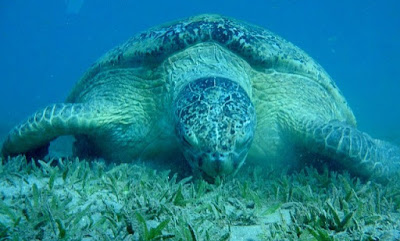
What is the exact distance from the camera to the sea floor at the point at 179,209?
148 cm

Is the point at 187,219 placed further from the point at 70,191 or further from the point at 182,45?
the point at 182,45

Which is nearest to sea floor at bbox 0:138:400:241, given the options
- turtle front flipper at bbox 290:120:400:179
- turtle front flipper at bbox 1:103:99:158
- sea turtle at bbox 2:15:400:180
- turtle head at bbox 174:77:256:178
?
turtle head at bbox 174:77:256:178

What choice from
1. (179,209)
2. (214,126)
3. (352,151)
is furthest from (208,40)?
(179,209)

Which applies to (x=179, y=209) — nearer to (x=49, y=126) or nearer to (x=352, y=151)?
(x=352, y=151)

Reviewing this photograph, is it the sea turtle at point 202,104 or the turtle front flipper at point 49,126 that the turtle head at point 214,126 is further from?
the turtle front flipper at point 49,126

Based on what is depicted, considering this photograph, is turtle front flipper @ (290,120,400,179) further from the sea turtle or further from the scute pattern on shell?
the scute pattern on shell

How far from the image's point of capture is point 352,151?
9.34 ft

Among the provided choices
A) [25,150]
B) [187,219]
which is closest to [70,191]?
[187,219]

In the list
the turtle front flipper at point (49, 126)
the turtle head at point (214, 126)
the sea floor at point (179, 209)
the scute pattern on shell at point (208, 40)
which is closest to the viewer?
the sea floor at point (179, 209)

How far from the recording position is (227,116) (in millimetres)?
2486

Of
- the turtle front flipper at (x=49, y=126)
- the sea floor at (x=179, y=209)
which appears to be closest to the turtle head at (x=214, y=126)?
the sea floor at (x=179, y=209)

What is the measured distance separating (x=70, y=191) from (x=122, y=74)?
2030 millimetres

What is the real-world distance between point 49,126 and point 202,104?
5.64ft

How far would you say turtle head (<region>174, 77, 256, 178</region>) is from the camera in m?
2.32
